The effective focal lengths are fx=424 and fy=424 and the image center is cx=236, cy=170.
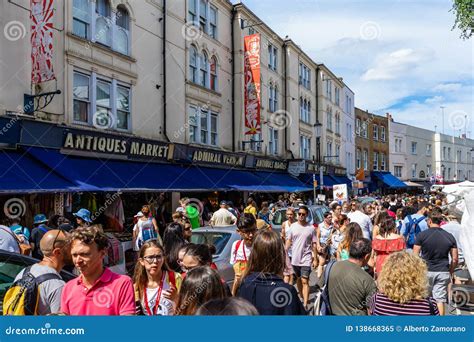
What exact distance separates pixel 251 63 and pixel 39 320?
Result: 700 inches

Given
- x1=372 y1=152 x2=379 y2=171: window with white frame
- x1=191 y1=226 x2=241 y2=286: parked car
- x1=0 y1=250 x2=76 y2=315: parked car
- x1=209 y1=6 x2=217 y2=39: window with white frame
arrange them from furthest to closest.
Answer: x1=372 y1=152 x2=379 y2=171: window with white frame
x1=209 y1=6 x2=217 y2=39: window with white frame
x1=191 y1=226 x2=241 y2=286: parked car
x1=0 y1=250 x2=76 y2=315: parked car

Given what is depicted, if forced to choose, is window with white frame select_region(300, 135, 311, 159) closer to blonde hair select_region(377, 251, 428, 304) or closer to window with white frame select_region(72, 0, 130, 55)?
window with white frame select_region(72, 0, 130, 55)

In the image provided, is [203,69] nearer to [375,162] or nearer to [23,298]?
[23,298]

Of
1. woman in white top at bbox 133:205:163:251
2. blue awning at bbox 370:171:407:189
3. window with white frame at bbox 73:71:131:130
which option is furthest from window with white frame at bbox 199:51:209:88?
blue awning at bbox 370:171:407:189

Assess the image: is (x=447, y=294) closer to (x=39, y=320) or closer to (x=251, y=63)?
(x=39, y=320)

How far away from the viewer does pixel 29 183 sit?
8.79 metres

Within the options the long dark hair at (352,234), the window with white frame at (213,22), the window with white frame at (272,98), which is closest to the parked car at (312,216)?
the long dark hair at (352,234)

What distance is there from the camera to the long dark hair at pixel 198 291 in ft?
9.14

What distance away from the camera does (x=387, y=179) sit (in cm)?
3931

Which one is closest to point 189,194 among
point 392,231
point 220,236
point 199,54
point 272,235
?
point 199,54

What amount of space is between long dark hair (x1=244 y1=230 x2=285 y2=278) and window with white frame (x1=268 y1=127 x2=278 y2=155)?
798 inches

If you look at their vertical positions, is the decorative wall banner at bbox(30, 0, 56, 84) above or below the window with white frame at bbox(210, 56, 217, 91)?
below

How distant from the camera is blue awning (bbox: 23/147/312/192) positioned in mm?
10195

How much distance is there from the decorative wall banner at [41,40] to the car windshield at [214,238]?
544 cm
